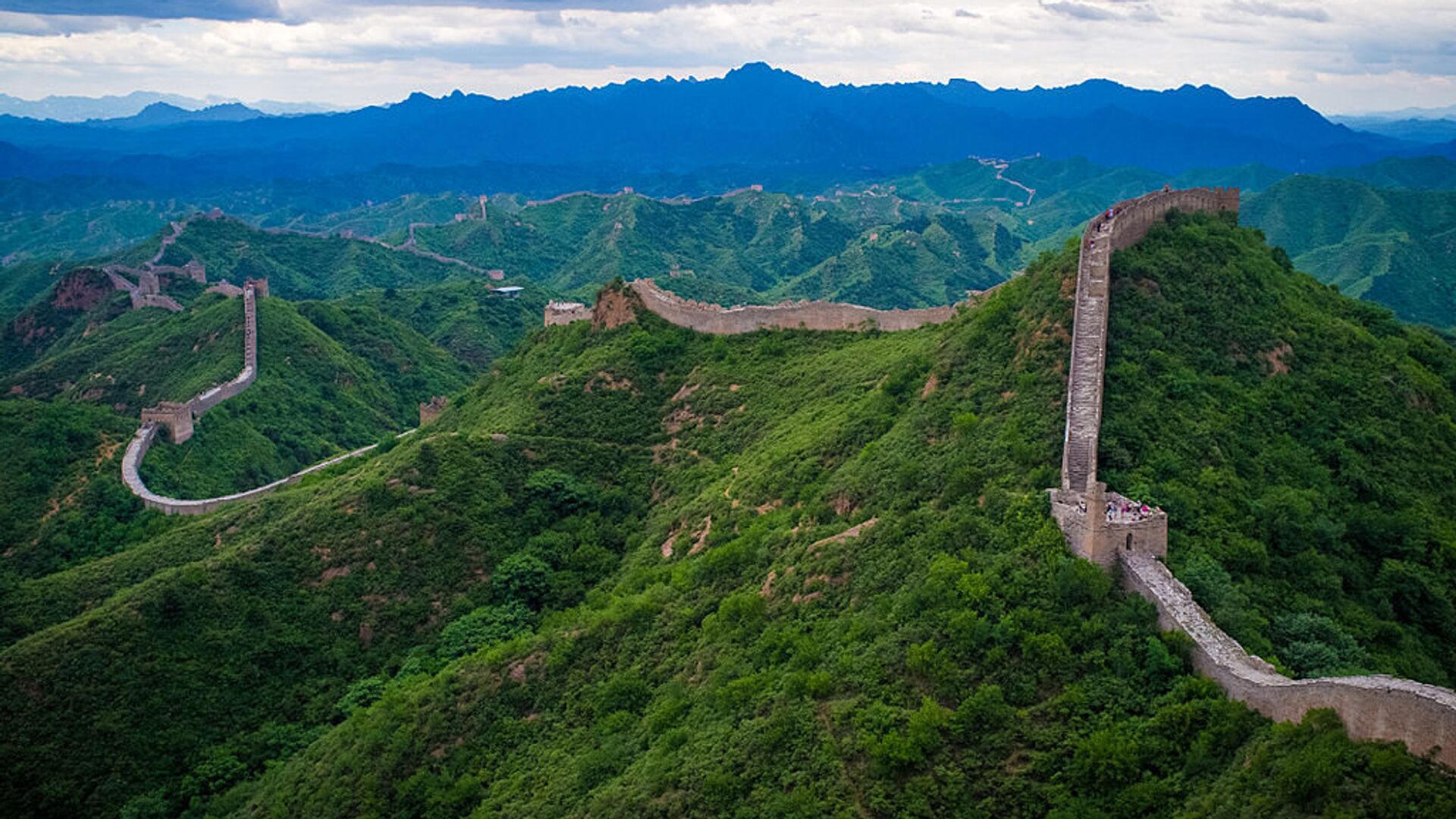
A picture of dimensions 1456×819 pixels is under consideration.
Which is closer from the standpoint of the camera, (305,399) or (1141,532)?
(1141,532)

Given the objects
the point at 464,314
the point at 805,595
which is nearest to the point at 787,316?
the point at 805,595

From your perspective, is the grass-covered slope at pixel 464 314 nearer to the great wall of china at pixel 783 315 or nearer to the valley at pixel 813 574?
the valley at pixel 813 574

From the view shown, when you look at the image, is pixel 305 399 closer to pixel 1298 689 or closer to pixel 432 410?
pixel 432 410

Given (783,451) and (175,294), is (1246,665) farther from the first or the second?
(175,294)

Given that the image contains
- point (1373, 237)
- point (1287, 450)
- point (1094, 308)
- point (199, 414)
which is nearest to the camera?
point (1287, 450)

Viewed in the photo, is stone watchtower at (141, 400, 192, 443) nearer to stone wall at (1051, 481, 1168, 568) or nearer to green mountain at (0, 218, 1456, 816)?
green mountain at (0, 218, 1456, 816)

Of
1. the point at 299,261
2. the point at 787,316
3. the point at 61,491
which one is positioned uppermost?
the point at 787,316

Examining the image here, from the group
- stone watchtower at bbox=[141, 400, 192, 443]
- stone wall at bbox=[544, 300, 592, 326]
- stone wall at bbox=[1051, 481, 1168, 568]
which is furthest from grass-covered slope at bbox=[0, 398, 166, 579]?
stone wall at bbox=[1051, 481, 1168, 568]
